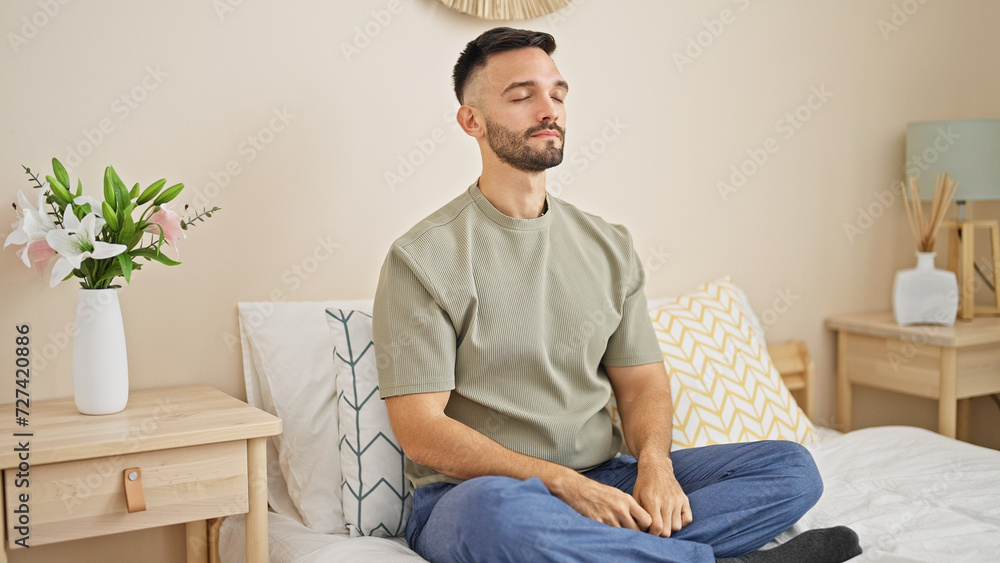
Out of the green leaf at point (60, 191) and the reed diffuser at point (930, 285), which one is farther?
the reed diffuser at point (930, 285)

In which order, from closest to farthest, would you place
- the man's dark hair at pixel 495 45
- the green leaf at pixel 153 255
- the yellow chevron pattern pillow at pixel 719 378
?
1. the green leaf at pixel 153 255
2. the man's dark hair at pixel 495 45
3. the yellow chevron pattern pillow at pixel 719 378

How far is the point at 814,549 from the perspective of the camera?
4.19 ft

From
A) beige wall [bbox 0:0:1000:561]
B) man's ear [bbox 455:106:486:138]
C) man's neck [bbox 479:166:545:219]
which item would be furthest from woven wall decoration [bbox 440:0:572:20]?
man's neck [bbox 479:166:545:219]

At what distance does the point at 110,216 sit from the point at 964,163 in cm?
222

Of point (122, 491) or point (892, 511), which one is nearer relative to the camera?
point (122, 491)

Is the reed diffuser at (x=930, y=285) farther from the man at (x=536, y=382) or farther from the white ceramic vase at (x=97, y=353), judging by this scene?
the white ceramic vase at (x=97, y=353)

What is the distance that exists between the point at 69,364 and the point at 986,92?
282 cm

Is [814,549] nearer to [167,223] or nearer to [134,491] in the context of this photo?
[134,491]

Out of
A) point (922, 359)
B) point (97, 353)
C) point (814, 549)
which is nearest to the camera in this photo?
point (814, 549)

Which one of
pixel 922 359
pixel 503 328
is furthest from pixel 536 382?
pixel 922 359

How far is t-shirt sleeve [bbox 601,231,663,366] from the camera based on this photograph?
1.62 m

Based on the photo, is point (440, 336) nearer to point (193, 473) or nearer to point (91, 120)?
point (193, 473)

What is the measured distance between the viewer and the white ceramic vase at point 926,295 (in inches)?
89.1

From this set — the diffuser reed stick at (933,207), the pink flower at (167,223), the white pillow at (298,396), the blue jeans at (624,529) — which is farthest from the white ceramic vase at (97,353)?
the diffuser reed stick at (933,207)
